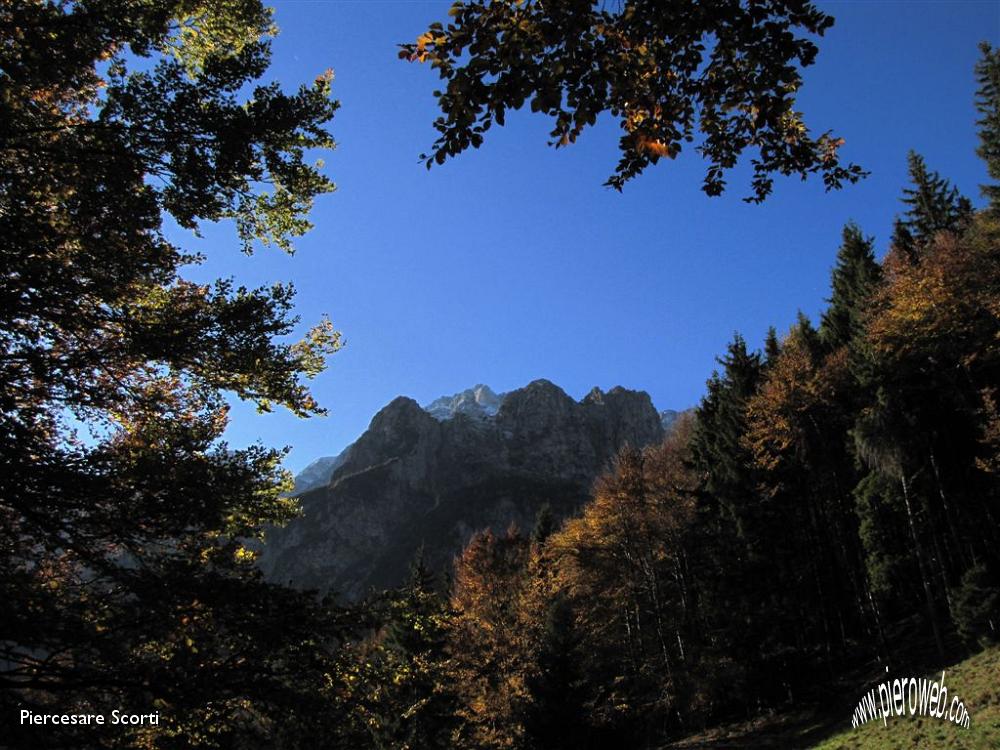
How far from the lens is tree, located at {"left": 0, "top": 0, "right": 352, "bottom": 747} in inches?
216

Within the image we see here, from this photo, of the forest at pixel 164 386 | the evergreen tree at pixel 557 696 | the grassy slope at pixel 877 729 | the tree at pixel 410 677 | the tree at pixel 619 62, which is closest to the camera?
the tree at pixel 619 62

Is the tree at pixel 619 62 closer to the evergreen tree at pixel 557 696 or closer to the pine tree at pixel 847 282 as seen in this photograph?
the evergreen tree at pixel 557 696

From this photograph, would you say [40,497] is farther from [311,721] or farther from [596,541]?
[596,541]

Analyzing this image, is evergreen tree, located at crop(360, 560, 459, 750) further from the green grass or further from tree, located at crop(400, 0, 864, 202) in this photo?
the green grass

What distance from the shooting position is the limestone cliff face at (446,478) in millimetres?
123062

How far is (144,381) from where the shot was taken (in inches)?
293

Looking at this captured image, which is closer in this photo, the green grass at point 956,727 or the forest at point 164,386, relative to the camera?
the forest at point 164,386

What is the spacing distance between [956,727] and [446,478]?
13078 centimetres

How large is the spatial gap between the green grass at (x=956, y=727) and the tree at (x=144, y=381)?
449 inches

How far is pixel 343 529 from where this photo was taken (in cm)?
13662

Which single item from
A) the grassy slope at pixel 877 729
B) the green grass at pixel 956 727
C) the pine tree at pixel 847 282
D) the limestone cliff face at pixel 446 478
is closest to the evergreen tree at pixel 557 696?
the grassy slope at pixel 877 729

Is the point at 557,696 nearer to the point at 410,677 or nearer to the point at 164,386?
the point at 410,677

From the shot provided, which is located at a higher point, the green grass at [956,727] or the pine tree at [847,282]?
the pine tree at [847,282]

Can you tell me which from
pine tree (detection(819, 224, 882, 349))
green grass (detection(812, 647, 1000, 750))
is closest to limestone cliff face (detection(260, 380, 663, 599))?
pine tree (detection(819, 224, 882, 349))
